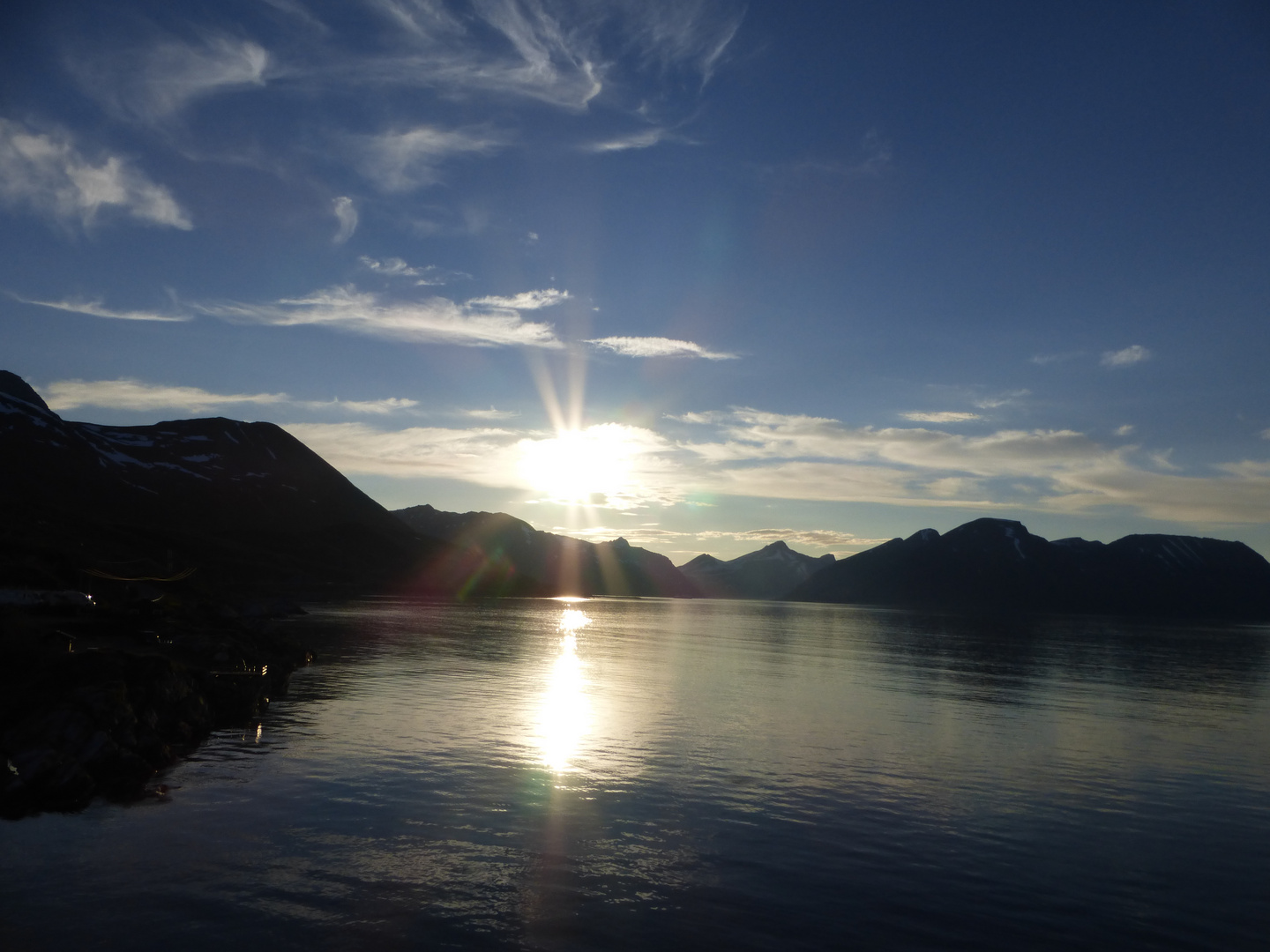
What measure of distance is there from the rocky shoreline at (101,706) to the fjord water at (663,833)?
1.64 m

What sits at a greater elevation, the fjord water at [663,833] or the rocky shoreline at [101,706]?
the rocky shoreline at [101,706]

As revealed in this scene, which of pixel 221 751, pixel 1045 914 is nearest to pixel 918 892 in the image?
pixel 1045 914

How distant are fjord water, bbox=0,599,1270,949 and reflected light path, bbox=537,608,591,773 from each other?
0.44m

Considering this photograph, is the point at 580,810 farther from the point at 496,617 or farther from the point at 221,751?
the point at 496,617

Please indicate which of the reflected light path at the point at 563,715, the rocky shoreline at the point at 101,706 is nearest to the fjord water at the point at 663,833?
the reflected light path at the point at 563,715

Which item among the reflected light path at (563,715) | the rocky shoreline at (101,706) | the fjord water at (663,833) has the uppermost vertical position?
the rocky shoreline at (101,706)

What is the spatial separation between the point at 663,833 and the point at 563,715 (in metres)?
24.9

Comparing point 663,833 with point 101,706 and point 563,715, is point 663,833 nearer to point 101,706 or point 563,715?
point 101,706

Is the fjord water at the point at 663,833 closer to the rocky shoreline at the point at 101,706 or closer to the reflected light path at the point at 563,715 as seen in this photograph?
the reflected light path at the point at 563,715

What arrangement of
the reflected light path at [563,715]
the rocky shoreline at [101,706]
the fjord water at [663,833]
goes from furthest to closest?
the reflected light path at [563,715] < the rocky shoreline at [101,706] < the fjord water at [663,833]

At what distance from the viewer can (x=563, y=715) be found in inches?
1935

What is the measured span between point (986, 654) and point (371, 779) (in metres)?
109

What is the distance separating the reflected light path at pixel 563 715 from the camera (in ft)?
123

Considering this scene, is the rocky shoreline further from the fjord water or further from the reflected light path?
the reflected light path
